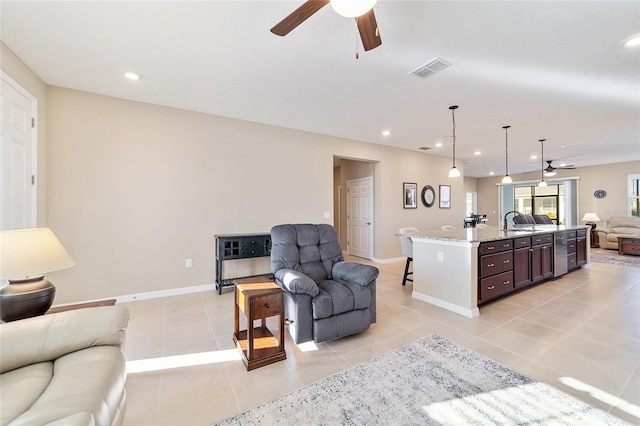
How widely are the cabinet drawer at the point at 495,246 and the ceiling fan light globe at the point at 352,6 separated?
2877 millimetres

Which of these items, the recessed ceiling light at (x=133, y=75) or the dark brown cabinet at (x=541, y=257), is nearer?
the recessed ceiling light at (x=133, y=75)

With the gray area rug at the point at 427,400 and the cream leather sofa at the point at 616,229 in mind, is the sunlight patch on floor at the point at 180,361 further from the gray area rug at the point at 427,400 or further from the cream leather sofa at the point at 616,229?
the cream leather sofa at the point at 616,229

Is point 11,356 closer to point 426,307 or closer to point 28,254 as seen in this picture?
point 28,254

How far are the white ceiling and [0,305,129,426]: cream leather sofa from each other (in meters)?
2.18

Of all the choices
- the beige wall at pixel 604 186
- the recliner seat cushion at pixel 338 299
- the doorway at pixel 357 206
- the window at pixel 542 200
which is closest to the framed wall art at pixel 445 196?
the doorway at pixel 357 206

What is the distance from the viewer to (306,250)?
289 centimetres

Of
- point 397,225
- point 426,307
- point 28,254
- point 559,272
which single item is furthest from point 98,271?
point 559,272

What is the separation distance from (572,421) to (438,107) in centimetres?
357

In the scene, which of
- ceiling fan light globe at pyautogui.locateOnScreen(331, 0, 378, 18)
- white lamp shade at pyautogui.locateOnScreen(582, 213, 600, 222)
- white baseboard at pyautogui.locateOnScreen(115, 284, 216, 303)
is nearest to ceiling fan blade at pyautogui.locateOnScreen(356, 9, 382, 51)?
ceiling fan light globe at pyautogui.locateOnScreen(331, 0, 378, 18)

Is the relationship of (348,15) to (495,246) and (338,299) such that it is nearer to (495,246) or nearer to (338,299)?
(338,299)

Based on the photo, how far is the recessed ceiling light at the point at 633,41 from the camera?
2.24 m

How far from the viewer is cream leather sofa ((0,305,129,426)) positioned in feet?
3.08

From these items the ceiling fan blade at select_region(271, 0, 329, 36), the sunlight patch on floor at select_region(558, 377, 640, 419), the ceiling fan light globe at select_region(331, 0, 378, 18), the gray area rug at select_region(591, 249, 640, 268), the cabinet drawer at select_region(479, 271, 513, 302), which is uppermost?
the ceiling fan blade at select_region(271, 0, 329, 36)

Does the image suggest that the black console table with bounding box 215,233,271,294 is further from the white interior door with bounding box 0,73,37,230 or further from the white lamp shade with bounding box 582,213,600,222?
the white lamp shade with bounding box 582,213,600,222
